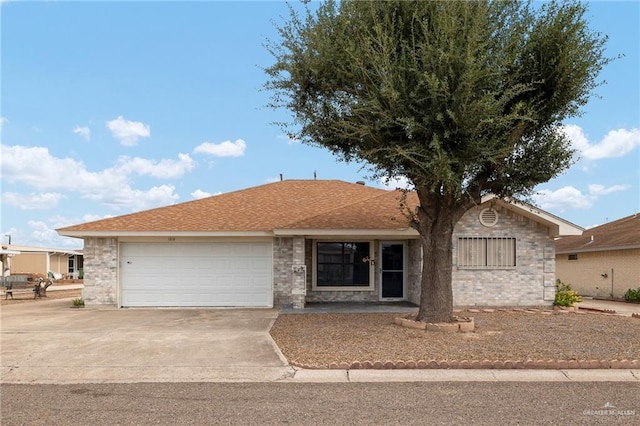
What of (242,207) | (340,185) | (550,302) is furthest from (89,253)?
(550,302)

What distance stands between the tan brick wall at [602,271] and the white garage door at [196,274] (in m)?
15.0

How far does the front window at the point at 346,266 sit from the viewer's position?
16.6 metres

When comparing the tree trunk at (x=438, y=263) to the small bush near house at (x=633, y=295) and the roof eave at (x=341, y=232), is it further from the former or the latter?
the small bush near house at (x=633, y=295)

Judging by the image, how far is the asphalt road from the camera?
18.2 feet

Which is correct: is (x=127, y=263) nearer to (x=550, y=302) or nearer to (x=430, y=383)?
(x=430, y=383)

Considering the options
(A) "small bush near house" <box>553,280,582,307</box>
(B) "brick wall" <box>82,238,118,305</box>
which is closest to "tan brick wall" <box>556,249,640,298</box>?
(A) "small bush near house" <box>553,280,582,307</box>

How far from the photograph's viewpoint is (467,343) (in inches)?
371

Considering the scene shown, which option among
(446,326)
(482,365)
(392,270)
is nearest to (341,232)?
(392,270)

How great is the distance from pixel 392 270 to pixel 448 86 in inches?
333

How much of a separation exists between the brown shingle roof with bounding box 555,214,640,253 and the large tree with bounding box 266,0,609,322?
1247 cm

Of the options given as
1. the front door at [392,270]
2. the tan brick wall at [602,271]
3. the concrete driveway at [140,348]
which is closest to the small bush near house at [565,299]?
the front door at [392,270]

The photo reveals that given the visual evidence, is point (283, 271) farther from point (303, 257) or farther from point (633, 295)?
point (633, 295)

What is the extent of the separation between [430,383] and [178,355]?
4.26 metres

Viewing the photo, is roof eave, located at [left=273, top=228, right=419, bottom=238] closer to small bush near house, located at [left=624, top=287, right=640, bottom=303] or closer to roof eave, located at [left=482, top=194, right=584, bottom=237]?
roof eave, located at [left=482, top=194, right=584, bottom=237]
